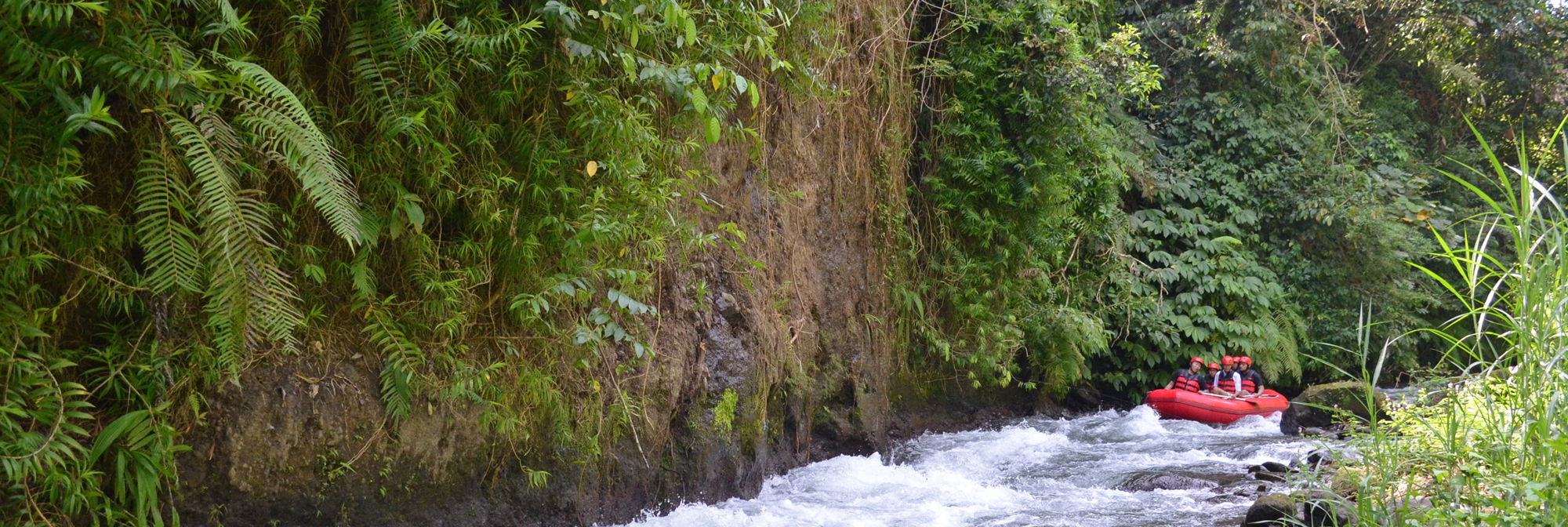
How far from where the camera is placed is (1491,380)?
3928 mm

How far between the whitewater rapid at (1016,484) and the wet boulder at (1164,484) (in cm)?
7

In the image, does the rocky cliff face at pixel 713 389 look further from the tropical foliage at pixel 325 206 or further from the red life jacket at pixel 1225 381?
the red life jacket at pixel 1225 381

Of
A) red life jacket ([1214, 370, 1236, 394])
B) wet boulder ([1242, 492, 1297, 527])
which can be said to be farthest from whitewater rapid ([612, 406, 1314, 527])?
red life jacket ([1214, 370, 1236, 394])

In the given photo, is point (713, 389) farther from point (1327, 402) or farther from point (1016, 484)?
point (1327, 402)

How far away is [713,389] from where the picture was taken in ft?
18.4

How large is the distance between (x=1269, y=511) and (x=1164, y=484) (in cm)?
182

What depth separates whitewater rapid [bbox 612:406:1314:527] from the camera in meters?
5.47

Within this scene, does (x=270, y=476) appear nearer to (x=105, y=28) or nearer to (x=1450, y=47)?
(x=105, y=28)

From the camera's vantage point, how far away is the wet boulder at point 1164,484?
6.57 m

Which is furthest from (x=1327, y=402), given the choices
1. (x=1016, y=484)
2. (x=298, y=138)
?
(x=298, y=138)

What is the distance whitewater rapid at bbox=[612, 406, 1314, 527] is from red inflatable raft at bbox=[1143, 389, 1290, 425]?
0.55 meters

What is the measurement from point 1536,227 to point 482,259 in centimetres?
451

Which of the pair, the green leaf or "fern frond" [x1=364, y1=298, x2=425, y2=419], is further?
the green leaf

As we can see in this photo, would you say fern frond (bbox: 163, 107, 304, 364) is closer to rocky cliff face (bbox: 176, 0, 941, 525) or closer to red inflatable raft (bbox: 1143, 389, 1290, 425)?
rocky cliff face (bbox: 176, 0, 941, 525)
